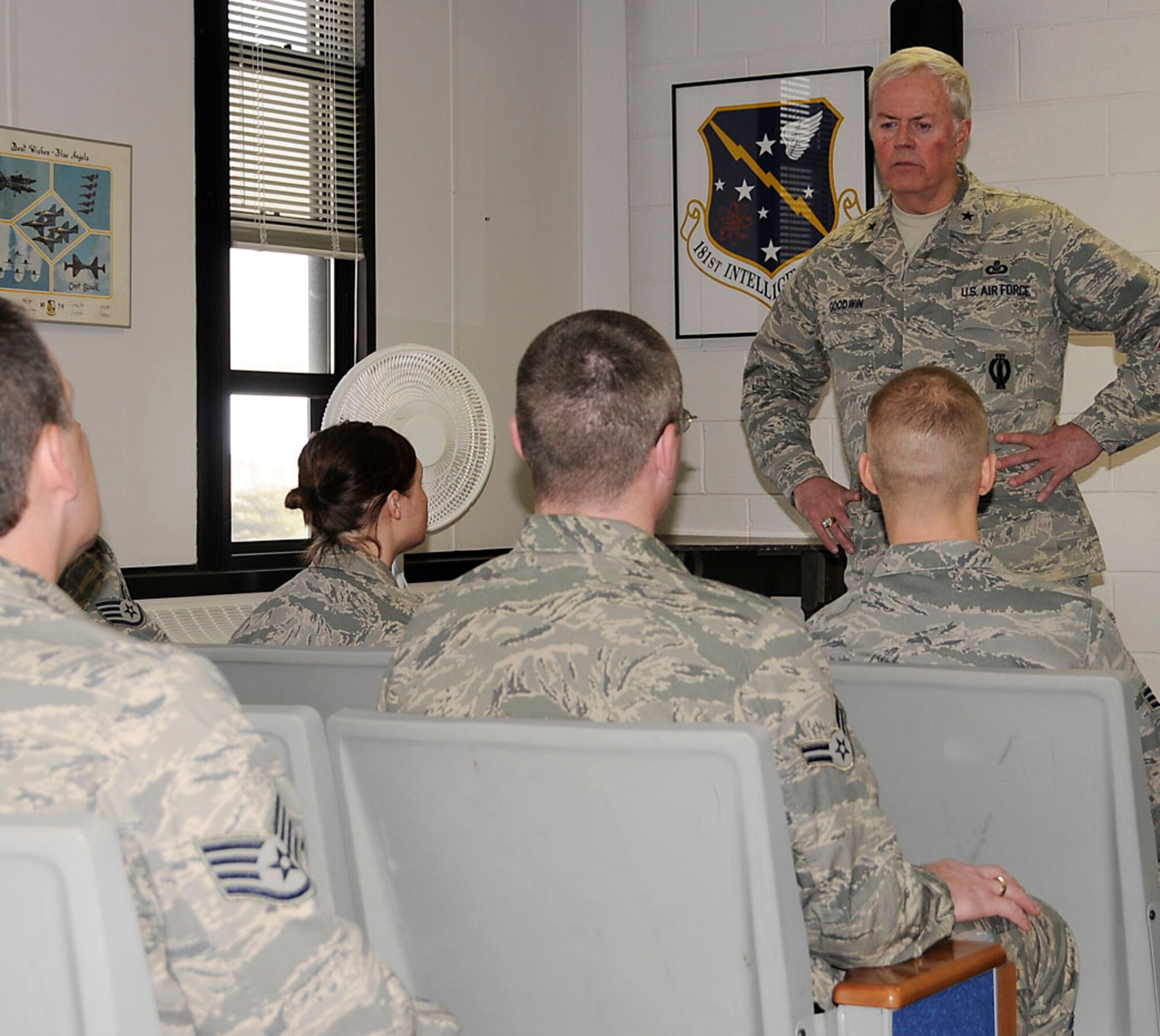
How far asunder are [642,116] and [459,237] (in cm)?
86

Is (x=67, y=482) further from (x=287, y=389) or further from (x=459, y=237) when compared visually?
(x=459, y=237)

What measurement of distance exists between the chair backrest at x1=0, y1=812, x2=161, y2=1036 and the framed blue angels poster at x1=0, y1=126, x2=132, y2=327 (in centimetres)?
306

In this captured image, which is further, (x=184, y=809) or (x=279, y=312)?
(x=279, y=312)

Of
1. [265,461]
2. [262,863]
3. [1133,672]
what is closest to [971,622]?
[1133,672]

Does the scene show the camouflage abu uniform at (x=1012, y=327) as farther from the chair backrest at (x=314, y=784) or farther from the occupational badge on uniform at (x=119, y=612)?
the chair backrest at (x=314, y=784)

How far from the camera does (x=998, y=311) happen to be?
11.2 feet

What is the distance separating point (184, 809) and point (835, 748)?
2.15 ft

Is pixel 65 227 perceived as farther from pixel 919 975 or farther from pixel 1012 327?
pixel 919 975

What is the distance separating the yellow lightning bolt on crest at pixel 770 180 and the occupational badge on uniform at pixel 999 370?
169cm

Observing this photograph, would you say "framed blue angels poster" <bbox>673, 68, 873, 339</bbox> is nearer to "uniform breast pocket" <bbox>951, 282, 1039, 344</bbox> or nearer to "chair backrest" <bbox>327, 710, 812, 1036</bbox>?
"uniform breast pocket" <bbox>951, 282, 1039, 344</bbox>

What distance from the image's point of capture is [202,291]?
4172mm

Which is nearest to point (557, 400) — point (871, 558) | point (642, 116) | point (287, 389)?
point (871, 558)

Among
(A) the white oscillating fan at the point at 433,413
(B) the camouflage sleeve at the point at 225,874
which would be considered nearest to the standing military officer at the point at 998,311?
(A) the white oscillating fan at the point at 433,413

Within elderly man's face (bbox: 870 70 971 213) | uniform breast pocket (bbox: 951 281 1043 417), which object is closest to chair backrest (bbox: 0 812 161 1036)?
uniform breast pocket (bbox: 951 281 1043 417)
